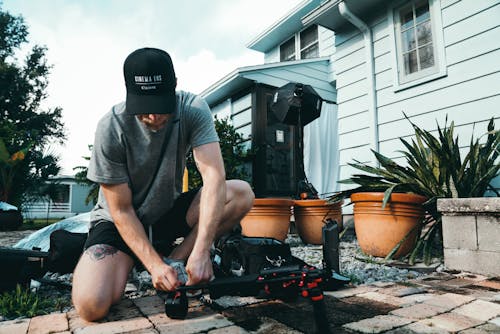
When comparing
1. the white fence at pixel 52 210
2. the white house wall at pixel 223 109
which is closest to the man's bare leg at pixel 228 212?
the white house wall at pixel 223 109

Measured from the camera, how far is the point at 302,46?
798cm

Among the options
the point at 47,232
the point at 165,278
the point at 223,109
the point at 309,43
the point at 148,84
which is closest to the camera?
the point at 165,278

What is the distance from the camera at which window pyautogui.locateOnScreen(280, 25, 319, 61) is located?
25.0ft

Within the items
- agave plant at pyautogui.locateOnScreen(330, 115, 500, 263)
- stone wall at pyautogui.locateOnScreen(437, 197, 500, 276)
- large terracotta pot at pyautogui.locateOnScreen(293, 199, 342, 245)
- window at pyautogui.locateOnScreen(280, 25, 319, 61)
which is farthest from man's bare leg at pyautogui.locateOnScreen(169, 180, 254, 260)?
window at pyautogui.locateOnScreen(280, 25, 319, 61)

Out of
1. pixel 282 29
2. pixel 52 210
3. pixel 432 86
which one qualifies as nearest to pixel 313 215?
pixel 432 86

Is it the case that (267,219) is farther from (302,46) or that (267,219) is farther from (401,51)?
(302,46)

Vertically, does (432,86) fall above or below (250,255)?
above

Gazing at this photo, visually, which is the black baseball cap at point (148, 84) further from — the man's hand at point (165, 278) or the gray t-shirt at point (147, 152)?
the man's hand at point (165, 278)

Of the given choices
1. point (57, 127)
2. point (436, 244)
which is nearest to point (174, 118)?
point (436, 244)

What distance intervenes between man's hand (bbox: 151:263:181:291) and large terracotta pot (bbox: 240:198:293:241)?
7.59 ft

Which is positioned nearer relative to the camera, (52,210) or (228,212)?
(228,212)

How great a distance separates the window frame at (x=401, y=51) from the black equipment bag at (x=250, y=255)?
3.25m

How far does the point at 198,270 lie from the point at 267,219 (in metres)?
2.33

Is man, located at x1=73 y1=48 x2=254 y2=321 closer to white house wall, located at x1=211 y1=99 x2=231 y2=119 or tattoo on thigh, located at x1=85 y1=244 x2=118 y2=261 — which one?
tattoo on thigh, located at x1=85 y1=244 x2=118 y2=261
